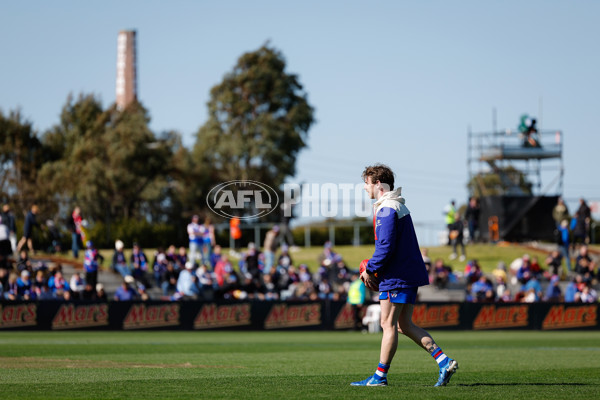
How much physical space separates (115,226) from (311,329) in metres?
15.4

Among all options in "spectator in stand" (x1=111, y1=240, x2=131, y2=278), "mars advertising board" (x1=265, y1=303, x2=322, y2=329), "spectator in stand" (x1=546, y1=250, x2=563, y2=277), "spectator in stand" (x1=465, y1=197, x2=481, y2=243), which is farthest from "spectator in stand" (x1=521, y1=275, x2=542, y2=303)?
"spectator in stand" (x1=111, y1=240, x2=131, y2=278)

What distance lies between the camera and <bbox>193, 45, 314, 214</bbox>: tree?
60.0 m

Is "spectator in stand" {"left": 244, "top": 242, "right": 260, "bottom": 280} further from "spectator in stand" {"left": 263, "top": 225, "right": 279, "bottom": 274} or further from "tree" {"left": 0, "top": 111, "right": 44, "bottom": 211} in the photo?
"tree" {"left": 0, "top": 111, "right": 44, "bottom": 211}

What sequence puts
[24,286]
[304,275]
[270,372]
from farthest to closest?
1. [304,275]
2. [24,286]
3. [270,372]

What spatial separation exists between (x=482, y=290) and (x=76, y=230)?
46.1 ft

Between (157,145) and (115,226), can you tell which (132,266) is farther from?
(157,145)

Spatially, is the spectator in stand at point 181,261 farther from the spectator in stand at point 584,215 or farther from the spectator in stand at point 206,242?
the spectator in stand at point 584,215

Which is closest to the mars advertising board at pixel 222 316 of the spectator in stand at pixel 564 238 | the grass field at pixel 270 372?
the grass field at pixel 270 372

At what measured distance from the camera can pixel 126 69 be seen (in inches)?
2926

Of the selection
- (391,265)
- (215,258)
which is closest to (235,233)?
(215,258)

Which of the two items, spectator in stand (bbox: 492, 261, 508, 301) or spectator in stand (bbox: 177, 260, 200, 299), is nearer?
spectator in stand (bbox: 177, 260, 200, 299)

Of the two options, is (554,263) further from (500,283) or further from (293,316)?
(293,316)

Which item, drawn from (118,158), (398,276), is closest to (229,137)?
(118,158)

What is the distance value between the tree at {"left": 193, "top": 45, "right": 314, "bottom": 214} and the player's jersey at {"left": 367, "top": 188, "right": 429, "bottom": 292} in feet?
168
